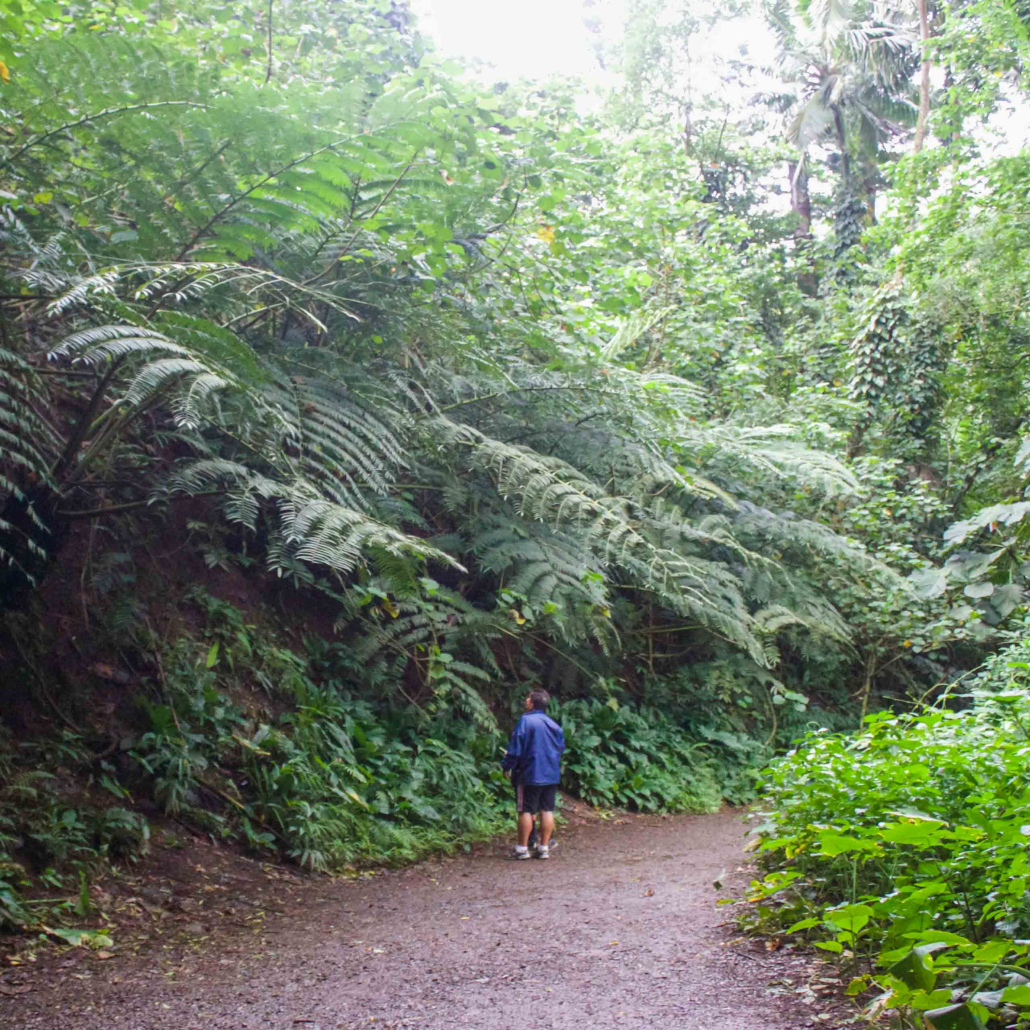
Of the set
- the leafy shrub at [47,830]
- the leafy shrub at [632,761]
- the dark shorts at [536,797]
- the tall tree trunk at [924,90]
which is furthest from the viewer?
the tall tree trunk at [924,90]

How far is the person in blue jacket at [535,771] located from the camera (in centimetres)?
661

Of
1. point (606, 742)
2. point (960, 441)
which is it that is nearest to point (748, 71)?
point (960, 441)

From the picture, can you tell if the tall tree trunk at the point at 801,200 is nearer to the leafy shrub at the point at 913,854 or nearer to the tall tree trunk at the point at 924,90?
the tall tree trunk at the point at 924,90

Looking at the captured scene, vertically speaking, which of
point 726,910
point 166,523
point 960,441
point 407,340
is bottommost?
point 726,910

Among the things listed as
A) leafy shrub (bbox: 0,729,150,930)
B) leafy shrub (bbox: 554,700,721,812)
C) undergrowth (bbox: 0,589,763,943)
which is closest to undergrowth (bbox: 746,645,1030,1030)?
undergrowth (bbox: 0,589,763,943)

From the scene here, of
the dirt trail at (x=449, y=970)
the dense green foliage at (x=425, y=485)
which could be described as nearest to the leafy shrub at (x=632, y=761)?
the dense green foliage at (x=425, y=485)

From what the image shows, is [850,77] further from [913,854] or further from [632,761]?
[913,854]

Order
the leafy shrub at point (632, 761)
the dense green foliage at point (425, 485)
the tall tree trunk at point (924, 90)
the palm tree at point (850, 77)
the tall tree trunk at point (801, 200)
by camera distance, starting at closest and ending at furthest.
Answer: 1. the dense green foliage at point (425, 485)
2. the leafy shrub at point (632, 761)
3. the tall tree trunk at point (924, 90)
4. the palm tree at point (850, 77)
5. the tall tree trunk at point (801, 200)

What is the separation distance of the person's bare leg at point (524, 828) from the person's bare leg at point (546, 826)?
4.0 inches

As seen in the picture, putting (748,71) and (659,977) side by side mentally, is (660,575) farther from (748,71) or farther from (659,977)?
(748,71)

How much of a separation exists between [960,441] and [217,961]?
14.8 m

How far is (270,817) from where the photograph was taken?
5.56 m

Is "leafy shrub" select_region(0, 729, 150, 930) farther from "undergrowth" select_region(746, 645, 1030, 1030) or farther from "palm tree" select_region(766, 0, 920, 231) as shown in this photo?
"palm tree" select_region(766, 0, 920, 231)

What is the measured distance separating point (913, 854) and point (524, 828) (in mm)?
3510
